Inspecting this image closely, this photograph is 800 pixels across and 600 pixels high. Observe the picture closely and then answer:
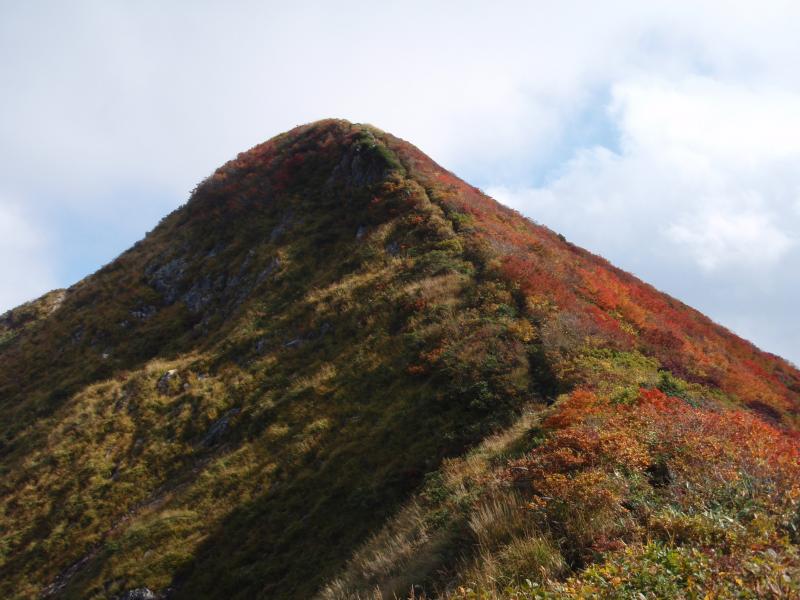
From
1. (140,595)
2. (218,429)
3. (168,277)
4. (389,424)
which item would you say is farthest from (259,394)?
(168,277)

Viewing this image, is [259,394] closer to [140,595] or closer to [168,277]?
[140,595]

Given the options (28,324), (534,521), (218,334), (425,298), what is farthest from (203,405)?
(28,324)

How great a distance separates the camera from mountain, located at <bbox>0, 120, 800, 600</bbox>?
24.5 ft

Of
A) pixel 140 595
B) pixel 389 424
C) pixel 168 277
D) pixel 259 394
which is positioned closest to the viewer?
pixel 140 595

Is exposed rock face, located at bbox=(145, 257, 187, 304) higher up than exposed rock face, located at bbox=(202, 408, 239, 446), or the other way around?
exposed rock face, located at bbox=(145, 257, 187, 304)

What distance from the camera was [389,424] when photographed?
16375 millimetres

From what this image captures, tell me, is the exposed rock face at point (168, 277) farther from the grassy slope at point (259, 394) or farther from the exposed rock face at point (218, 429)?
the exposed rock face at point (218, 429)

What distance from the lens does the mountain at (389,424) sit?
7.46 meters

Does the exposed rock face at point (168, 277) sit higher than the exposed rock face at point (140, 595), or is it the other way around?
the exposed rock face at point (168, 277)

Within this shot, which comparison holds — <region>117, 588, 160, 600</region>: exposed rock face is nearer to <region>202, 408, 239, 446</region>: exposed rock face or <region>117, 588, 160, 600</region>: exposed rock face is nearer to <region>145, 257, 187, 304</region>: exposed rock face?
<region>202, 408, 239, 446</region>: exposed rock face

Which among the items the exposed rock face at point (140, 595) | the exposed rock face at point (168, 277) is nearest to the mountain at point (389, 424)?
the exposed rock face at point (140, 595)

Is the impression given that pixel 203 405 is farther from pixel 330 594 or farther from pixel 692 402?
pixel 692 402

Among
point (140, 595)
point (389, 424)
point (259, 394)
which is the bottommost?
point (140, 595)

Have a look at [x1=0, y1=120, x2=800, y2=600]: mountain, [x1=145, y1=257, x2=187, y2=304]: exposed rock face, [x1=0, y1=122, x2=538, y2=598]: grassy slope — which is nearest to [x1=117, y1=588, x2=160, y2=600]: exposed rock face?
[x1=0, y1=120, x2=800, y2=600]: mountain
